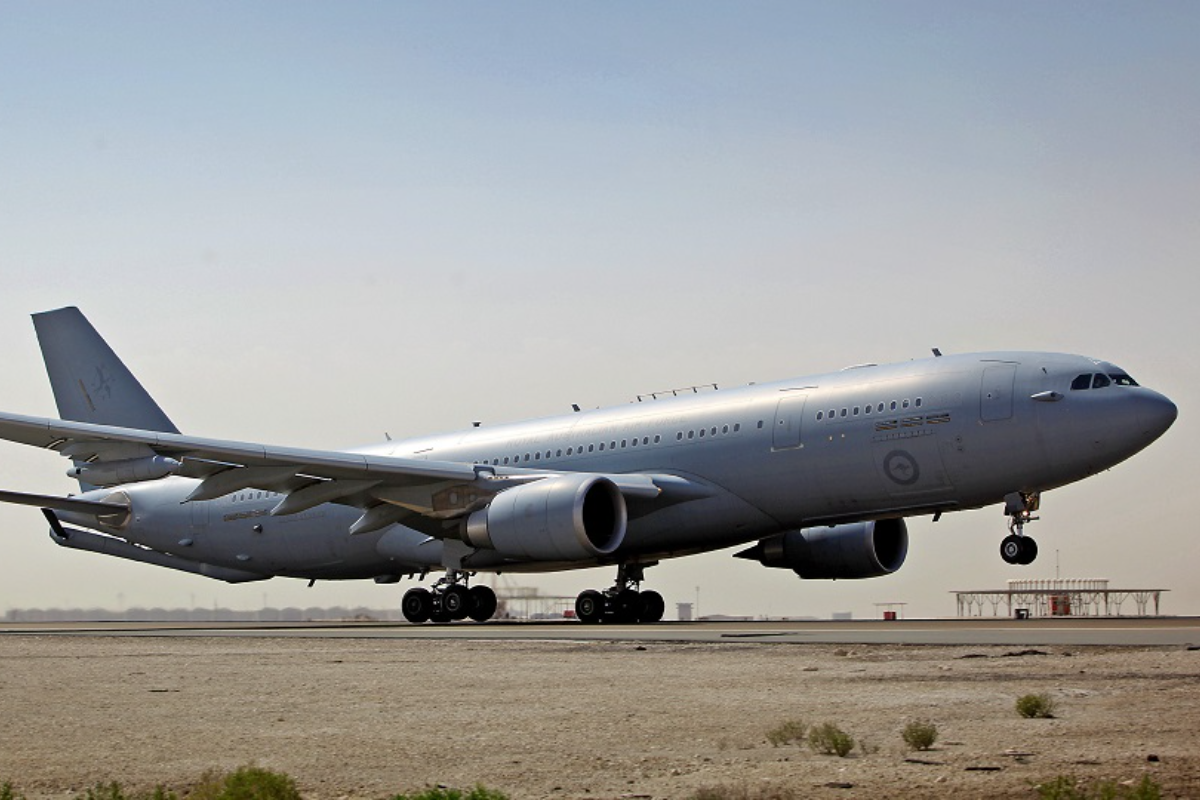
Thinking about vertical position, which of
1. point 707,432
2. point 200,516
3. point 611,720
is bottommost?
point 611,720

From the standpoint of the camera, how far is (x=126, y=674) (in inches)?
632

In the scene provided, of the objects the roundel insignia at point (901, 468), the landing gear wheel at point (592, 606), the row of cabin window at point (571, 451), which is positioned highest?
the row of cabin window at point (571, 451)

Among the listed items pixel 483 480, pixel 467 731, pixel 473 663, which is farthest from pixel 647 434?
pixel 467 731

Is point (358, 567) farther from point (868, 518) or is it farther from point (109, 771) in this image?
point (109, 771)

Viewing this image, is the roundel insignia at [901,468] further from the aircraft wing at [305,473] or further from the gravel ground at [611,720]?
the gravel ground at [611,720]

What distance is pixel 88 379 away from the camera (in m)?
40.9

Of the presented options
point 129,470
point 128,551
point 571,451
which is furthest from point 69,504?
point 571,451

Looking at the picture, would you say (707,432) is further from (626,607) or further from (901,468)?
(901,468)

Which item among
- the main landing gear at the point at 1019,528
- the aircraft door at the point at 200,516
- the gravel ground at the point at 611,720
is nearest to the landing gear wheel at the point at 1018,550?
the main landing gear at the point at 1019,528

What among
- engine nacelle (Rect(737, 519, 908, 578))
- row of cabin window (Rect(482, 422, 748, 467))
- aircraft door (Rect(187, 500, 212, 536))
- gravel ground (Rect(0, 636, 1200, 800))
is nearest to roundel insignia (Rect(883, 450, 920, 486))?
row of cabin window (Rect(482, 422, 748, 467))

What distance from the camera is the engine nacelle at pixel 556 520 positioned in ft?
93.6

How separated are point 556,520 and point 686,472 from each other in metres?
3.47

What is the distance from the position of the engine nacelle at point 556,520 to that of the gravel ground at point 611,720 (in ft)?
34.5

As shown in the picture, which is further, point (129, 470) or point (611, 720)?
point (129, 470)
